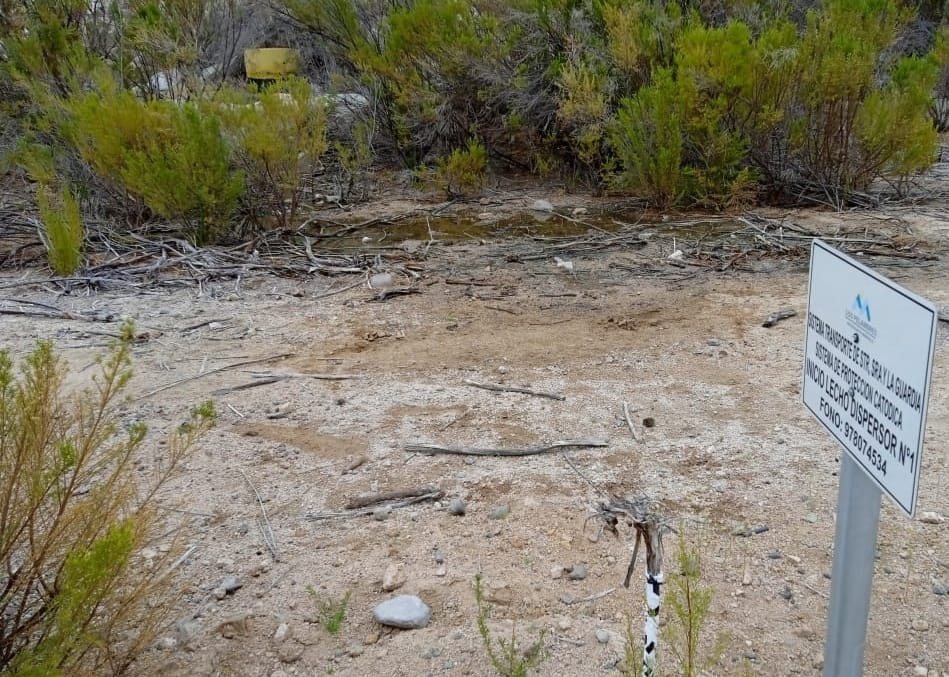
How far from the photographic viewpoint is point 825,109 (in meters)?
8.42

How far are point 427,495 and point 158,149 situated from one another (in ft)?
17.2

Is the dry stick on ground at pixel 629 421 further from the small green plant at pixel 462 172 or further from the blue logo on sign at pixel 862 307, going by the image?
the small green plant at pixel 462 172

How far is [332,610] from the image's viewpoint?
9.21 ft

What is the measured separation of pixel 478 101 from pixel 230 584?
8.91 meters

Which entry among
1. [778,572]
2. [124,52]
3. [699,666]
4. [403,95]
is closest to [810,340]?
[699,666]

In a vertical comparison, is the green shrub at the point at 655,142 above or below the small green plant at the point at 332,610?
above

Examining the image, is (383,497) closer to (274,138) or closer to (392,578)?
(392,578)

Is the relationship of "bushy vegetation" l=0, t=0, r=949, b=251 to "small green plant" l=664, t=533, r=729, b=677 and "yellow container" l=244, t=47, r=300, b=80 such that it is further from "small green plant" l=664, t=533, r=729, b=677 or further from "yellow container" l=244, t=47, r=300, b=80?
"small green plant" l=664, t=533, r=729, b=677

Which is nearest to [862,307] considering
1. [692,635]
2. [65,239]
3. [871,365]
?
[871,365]

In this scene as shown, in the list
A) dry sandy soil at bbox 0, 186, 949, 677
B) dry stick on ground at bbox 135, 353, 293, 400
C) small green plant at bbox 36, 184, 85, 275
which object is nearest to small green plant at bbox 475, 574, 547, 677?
dry sandy soil at bbox 0, 186, 949, 677

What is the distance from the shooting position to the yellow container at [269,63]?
12.9m

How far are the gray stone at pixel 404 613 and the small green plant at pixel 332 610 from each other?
0.10 meters

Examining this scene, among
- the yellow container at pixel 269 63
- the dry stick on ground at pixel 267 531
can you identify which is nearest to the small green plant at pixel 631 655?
the dry stick on ground at pixel 267 531

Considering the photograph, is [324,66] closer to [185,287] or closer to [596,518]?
[185,287]
